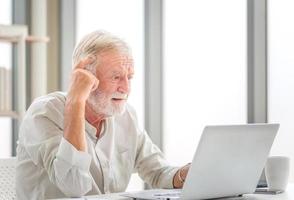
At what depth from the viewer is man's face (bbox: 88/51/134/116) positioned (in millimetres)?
2059

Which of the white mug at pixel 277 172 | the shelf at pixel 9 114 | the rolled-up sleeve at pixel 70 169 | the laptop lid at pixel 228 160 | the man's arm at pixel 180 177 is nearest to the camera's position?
the laptop lid at pixel 228 160

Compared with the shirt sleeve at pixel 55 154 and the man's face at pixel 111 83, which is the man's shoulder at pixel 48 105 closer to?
the shirt sleeve at pixel 55 154

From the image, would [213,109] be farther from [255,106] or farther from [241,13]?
[241,13]

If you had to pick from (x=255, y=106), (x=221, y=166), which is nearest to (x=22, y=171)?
(x=221, y=166)

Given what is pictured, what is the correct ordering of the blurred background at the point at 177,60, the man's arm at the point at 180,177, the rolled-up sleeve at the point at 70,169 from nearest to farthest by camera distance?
the rolled-up sleeve at the point at 70,169, the man's arm at the point at 180,177, the blurred background at the point at 177,60

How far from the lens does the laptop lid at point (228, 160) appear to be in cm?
150

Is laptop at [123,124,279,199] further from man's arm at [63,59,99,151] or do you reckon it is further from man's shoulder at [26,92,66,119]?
man's shoulder at [26,92,66,119]

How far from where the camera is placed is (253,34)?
11.2ft

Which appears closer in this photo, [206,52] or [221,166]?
[221,166]

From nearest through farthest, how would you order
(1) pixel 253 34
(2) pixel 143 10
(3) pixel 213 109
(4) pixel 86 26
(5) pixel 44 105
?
(5) pixel 44 105 < (1) pixel 253 34 < (3) pixel 213 109 < (2) pixel 143 10 < (4) pixel 86 26

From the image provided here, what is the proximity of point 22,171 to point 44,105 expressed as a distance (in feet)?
0.82

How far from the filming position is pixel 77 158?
5.90 feet

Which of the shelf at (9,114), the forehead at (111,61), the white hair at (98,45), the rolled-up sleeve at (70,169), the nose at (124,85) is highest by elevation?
the white hair at (98,45)

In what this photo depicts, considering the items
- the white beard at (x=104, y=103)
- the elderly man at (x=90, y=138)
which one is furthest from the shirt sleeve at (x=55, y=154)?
the white beard at (x=104, y=103)
